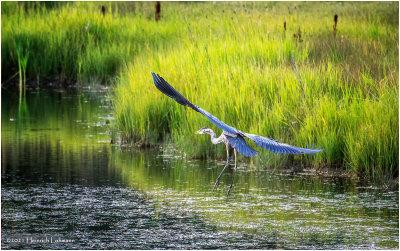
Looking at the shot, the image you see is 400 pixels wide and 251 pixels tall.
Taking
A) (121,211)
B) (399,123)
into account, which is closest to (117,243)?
(121,211)

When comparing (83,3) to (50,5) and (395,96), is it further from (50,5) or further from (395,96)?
(395,96)

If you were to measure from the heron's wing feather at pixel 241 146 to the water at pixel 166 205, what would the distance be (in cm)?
55

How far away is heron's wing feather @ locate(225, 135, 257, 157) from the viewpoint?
18.0ft

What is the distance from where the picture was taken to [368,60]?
9.77 meters

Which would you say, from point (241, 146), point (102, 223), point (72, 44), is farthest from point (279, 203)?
point (72, 44)

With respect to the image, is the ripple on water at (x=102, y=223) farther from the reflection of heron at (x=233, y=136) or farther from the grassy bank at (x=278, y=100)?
the grassy bank at (x=278, y=100)

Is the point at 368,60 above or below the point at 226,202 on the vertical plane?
above

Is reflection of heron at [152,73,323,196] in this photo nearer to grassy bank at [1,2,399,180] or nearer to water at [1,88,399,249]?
water at [1,88,399,249]

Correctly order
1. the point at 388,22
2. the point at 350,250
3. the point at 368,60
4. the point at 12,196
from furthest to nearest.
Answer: the point at 388,22
the point at 368,60
the point at 12,196
the point at 350,250

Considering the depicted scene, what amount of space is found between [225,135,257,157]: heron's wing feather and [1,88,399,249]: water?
55 cm

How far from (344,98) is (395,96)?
52 cm

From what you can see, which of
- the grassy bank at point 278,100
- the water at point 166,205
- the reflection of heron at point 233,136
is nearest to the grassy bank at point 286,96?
the grassy bank at point 278,100

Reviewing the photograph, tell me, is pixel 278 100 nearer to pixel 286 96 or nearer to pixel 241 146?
pixel 286 96

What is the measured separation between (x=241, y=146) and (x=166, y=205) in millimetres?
941
